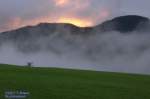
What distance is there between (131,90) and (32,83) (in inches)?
316

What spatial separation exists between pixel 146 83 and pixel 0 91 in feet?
55.5

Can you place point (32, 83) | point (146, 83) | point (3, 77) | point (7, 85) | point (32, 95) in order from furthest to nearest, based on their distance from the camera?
point (146, 83)
point (3, 77)
point (32, 83)
point (7, 85)
point (32, 95)

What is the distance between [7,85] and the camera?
1357 inches

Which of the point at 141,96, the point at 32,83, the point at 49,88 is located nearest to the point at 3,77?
the point at 32,83

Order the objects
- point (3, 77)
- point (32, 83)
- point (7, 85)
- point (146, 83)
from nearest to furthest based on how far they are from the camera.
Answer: point (7, 85) < point (32, 83) < point (3, 77) < point (146, 83)

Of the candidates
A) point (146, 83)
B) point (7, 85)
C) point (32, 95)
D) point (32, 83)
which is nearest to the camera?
point (32, 95)

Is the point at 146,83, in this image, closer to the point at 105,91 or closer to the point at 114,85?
the point at 114,85

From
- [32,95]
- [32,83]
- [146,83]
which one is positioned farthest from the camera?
[146,83]

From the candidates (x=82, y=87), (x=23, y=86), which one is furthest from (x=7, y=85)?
(x=82, y=87)

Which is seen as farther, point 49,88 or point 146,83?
point 146,83

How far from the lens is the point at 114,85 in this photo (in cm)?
3994

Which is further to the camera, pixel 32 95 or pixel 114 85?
pixel 114 85

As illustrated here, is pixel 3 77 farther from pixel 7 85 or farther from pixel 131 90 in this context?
pixel 131 90

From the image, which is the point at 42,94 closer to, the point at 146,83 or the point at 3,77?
the point at 3,77
